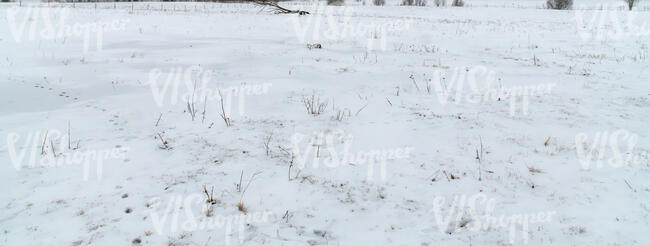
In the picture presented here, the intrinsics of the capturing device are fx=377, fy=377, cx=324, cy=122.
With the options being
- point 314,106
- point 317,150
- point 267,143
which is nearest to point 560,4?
point 314,106

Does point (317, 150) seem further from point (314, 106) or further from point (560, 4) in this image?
point (560, 4)

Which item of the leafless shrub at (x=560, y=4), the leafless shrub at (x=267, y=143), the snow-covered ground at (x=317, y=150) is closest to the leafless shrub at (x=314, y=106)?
the snow-covered ground at (x=317, y=150)

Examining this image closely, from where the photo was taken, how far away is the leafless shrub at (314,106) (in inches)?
204

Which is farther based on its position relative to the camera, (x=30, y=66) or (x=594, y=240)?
(x=30, y=66)

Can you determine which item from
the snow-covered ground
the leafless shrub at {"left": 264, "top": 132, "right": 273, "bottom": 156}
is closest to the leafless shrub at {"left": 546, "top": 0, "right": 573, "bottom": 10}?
the snow-covered ground

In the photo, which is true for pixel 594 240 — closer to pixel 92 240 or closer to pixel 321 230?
pixel 321 230

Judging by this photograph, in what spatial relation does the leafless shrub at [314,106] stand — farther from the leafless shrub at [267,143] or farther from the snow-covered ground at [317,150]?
the leafless shrub at [267,143]

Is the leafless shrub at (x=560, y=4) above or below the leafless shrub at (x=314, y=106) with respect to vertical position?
above

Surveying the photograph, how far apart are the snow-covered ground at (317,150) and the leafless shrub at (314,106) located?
Result: 8cm

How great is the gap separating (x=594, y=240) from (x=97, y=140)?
485 cm

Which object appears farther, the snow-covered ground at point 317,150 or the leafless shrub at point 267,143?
the leafless shrub at point 267,143

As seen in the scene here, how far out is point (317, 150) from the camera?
4109mm

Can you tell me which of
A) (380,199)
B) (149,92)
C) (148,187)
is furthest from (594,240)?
(149,92)

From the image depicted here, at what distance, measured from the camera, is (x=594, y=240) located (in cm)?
271
